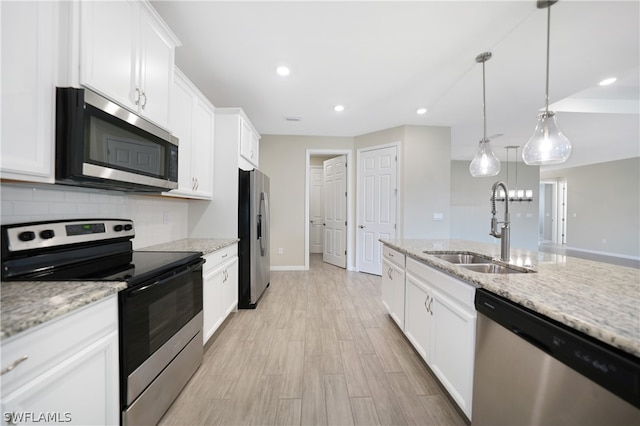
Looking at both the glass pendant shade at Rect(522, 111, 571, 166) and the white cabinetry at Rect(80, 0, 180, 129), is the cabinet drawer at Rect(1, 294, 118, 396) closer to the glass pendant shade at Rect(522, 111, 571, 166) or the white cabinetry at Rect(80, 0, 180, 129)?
the white cabinetry at Rect(80, 0, 180, 129)

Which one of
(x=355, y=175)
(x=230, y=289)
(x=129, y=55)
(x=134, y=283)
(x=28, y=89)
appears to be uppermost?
(x=129, y=55)

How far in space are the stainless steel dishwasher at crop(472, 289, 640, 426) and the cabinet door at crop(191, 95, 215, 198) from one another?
248 cm

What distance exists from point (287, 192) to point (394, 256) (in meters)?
2.91

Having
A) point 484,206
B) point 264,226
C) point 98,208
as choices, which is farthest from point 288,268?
point 484,206

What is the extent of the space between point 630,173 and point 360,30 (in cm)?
919

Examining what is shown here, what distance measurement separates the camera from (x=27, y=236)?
1.11 meters

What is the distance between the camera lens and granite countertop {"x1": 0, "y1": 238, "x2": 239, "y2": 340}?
69 centimetres

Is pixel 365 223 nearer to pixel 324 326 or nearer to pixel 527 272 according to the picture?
pixel 324 326

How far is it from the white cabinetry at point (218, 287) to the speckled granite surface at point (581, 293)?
1766 mm

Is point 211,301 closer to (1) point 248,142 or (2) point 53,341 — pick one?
(2) point 53,341

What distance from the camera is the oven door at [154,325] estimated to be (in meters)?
1.09

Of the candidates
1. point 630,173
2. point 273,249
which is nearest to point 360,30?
point 273,249

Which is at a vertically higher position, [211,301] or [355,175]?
[355,175]

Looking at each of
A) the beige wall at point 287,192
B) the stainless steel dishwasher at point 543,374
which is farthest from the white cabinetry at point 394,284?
the beige wall at point 287,192
